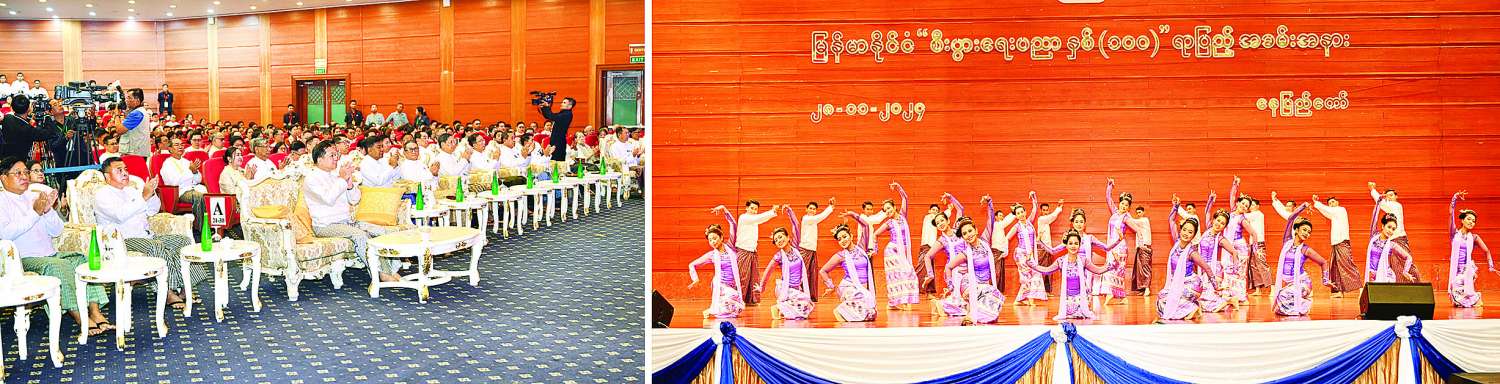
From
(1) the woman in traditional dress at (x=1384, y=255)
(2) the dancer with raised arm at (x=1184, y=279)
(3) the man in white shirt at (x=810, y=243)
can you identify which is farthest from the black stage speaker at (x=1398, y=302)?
(3) the man in white shirt at (x=810, y=243)

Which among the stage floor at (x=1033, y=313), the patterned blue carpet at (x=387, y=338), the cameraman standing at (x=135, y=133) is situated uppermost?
the cameraman standing at (x=135, y=133)

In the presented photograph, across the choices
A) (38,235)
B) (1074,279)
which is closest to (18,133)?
(38,235)

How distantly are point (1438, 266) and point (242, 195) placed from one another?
6796 millimetres

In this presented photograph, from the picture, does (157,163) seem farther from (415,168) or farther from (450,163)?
(415,168)

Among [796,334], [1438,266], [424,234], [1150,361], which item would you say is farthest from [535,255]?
[1438,266]

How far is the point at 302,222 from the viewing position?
7.00 m

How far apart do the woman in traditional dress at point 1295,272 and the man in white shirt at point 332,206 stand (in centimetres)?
512

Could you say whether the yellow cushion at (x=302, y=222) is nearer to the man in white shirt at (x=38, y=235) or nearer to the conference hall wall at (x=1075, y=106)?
the man in white shirt at (x=38, y=235)

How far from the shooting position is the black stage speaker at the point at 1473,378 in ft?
16.0

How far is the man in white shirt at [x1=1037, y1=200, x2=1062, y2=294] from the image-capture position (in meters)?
5.88

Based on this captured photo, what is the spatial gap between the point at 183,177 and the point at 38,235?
369 centimetres

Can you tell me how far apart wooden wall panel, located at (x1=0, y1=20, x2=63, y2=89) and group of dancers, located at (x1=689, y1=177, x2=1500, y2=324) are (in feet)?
69.2

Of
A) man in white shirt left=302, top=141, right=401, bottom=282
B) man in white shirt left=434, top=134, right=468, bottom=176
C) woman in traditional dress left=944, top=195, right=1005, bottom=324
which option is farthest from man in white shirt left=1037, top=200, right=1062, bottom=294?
man in white shirt left=434, top=134, right=468, bottom=176

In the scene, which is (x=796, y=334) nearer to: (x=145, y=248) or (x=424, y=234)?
(x=424, y=234)
